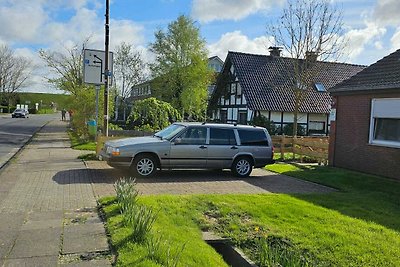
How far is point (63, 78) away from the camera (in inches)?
1261

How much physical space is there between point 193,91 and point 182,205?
111 feet

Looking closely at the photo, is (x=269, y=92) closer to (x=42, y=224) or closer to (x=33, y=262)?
(x=42, y=224)

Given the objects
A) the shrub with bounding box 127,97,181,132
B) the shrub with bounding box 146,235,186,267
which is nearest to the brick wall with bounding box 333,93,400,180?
the shrub with bounding box 146,235,186,267

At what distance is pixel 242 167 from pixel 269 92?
1956 cm

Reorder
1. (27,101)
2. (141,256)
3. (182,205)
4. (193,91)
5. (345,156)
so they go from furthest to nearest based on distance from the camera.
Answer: (27,101) < (193,91) < (345,156) < (182,205) < (141,256)

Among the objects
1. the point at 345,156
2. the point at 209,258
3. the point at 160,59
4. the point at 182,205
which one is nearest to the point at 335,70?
the point at 160,59

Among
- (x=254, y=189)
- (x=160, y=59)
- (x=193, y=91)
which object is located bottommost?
(x=254, y=189)

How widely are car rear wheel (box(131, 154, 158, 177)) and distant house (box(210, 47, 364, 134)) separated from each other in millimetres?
18779

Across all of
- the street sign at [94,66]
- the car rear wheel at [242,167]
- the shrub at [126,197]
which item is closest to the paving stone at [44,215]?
the shrub at [126,197]

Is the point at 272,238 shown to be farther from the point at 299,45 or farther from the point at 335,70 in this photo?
the point at 335,70

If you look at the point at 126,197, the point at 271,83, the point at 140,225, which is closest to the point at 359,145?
the point at 126,197

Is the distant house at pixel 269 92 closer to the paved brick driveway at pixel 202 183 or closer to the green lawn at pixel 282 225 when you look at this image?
the paved brick driveway at pixel 202 183

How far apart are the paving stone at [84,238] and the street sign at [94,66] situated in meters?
10.5

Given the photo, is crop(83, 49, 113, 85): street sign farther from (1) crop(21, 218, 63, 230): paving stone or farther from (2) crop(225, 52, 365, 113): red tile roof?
(2) crop(225, 52, 365, 113): red tile roof
